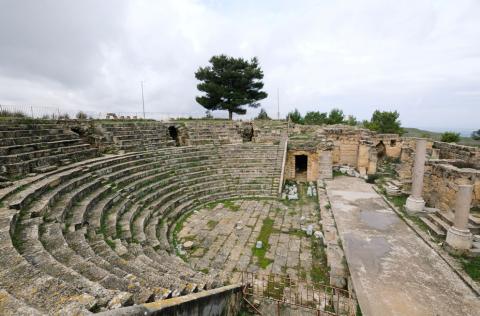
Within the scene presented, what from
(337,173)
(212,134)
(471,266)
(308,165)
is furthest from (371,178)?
(212,134)

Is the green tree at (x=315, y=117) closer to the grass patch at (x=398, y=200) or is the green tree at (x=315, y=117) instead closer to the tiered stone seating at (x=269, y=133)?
the tiered stone seating at (x=269, y=133)

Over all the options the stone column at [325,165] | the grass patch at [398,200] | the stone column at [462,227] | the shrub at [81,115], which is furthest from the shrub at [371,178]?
the shrub at [81,115]

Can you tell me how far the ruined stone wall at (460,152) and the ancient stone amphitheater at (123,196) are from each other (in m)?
4.19

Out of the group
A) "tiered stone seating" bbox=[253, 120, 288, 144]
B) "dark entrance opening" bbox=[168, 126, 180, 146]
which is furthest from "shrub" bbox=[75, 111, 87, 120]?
"tiered stone seating" bbox=[253, 120, 288, 144]

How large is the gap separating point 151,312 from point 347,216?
7870mm

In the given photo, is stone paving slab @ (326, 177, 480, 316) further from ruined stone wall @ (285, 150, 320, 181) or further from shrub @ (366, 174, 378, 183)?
ruined stone wall @ (285, 150, 320, 181)

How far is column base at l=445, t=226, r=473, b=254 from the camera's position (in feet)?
20.1

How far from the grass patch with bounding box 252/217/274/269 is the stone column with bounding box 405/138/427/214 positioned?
534 centimetres

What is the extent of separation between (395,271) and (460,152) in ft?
39.9

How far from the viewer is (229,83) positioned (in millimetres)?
25797

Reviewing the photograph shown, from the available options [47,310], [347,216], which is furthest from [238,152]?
[47,310]

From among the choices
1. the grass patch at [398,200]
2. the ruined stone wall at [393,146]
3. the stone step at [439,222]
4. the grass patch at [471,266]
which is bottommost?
the grass patch at [471,266]

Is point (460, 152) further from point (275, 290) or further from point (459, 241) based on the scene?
point (275, 290)

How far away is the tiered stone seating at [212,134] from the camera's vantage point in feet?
50.3
